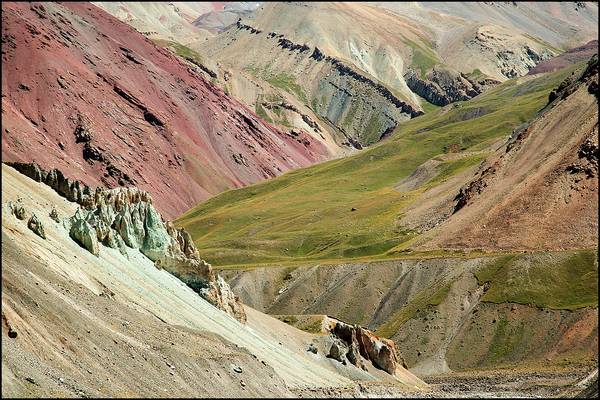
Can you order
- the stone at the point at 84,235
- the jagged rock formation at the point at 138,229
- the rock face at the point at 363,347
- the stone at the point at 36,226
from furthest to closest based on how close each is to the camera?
1. the rock face at the point at 363,347
2. the jagged rock formation at the point at 138,229
3. the stone at the point at 84,235
4. the stone at the point at 36,226

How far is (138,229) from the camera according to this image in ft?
300

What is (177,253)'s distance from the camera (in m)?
94.8

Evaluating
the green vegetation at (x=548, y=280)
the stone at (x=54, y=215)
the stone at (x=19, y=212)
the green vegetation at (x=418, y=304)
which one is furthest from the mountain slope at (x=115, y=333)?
the green vegetation at (x=418, y=304)

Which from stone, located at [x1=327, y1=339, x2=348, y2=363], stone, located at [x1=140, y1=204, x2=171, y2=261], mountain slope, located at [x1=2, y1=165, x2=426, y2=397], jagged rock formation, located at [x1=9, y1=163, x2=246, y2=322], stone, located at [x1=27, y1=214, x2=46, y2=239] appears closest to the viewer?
mountain slope, located at [x1=2, y1=165, x2=426, y2=397]

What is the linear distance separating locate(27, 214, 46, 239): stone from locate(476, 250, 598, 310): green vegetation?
268 ft

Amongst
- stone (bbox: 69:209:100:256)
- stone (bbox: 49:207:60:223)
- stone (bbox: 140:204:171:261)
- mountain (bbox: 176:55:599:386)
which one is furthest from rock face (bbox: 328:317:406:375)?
stone (bbox: 49:207:60:223)

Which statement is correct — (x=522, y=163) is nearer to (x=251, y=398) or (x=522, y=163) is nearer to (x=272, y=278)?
(x=272, y=278)

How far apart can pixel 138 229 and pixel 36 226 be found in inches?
745

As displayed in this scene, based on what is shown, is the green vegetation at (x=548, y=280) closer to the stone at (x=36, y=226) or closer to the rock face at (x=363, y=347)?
the rock face at (x=363, y=347)

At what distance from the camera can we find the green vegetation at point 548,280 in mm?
130375

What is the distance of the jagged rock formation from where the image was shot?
87.9 m

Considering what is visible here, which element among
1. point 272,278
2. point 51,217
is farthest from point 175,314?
point 272,278

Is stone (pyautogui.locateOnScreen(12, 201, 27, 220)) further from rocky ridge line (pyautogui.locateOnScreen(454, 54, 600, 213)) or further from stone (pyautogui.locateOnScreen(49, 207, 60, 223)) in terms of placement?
rocky ridge line (pyautogui.locateOnScreen(454, 54, 600, 213))

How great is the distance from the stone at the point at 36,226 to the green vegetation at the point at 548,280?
268ft
